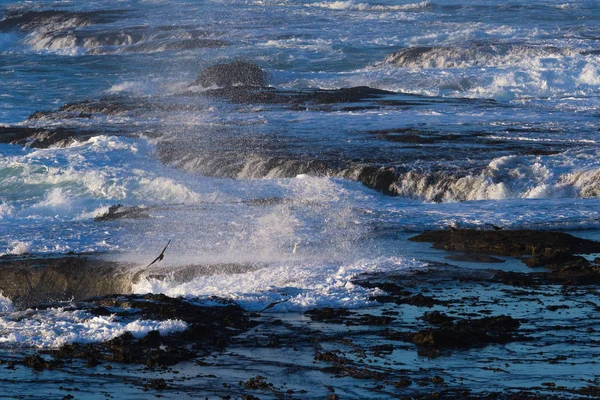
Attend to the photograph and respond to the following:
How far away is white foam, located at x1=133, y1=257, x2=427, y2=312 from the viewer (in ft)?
39.5

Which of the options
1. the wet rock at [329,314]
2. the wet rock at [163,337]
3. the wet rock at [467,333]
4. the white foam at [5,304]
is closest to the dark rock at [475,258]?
the wet rock at [329,314]

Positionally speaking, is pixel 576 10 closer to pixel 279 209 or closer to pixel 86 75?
pixel 86 75

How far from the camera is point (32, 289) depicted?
A: 14094 millimetres

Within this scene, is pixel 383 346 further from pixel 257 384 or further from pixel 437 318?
pixel 257 384

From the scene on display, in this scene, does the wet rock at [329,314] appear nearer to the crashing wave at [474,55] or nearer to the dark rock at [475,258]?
the dark rock at [475,258]

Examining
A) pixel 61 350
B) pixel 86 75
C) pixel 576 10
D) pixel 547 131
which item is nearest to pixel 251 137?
pixel 547 131

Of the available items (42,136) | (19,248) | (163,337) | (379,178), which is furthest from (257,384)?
(42,136)

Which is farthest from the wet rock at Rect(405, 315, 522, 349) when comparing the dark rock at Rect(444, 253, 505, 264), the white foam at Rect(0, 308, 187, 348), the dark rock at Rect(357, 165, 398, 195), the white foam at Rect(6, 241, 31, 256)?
the dark rock at Rect(357, 165, 398, 195)

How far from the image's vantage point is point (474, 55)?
40344 mm

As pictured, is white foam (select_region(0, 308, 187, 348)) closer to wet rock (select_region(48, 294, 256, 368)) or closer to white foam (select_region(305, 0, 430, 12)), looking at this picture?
wet rock (select_region(48, 294, 256, 368))

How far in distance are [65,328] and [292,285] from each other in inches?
116

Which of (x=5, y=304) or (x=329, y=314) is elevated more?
(x=329, y=314)

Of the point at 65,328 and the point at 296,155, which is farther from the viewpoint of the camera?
the point at 296,155

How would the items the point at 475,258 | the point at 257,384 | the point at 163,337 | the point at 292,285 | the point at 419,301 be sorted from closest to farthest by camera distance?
the point at 257,384 → the point at 163,337 → the point at 419,301 → the point at 292,285 → the point at 475,258
